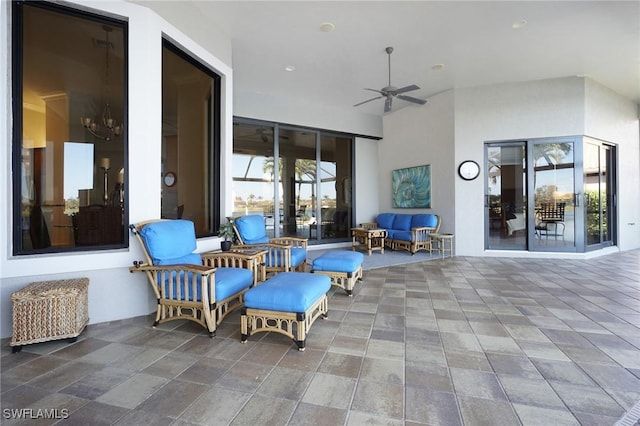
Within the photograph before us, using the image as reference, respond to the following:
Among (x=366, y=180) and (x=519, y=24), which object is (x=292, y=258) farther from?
(x=366, y=180)

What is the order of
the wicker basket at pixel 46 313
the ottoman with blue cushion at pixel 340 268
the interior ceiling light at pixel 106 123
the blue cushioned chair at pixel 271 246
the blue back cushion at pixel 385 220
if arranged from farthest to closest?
1. the blue back cushion at pixel 385 220
2. the blue cushioned chair at pixel 271 246
3. the ottoman with blue cushion at pixel 340 268
4. the interior ceiling light at pixel 106 123
5. the wicker basket at pixel 46 313

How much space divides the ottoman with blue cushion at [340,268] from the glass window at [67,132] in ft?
6.90

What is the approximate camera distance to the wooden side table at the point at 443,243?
6.04 meters

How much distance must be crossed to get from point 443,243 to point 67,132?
21.8 ft

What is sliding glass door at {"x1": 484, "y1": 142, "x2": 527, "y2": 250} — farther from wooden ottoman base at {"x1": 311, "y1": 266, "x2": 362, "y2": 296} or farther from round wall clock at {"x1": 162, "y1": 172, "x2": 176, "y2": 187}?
round wall clock at {"x1": 162, "y1": 172, "x2": 176, "y2": 187}

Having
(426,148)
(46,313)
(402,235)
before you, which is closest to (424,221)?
(402,235)

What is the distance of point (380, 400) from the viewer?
63.1 inches

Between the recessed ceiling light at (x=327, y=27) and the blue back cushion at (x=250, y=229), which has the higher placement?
the recessed ceiling light at (x=327, y=27)

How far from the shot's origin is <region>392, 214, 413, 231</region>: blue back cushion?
269 inches

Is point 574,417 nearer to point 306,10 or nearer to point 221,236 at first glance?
point 221,236

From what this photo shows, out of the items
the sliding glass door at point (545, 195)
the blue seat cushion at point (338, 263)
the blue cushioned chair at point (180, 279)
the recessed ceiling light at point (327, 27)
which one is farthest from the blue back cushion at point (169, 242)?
the sliding glass door at point (545, 195)

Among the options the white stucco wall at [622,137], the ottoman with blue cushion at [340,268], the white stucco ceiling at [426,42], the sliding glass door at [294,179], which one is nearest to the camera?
the ottoman with blue cushion at [340,268]

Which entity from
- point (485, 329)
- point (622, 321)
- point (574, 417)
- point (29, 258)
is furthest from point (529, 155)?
point (29, 258)

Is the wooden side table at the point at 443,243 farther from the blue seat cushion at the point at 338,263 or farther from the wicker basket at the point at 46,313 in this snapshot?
the wicker basket at the point at 46,313
